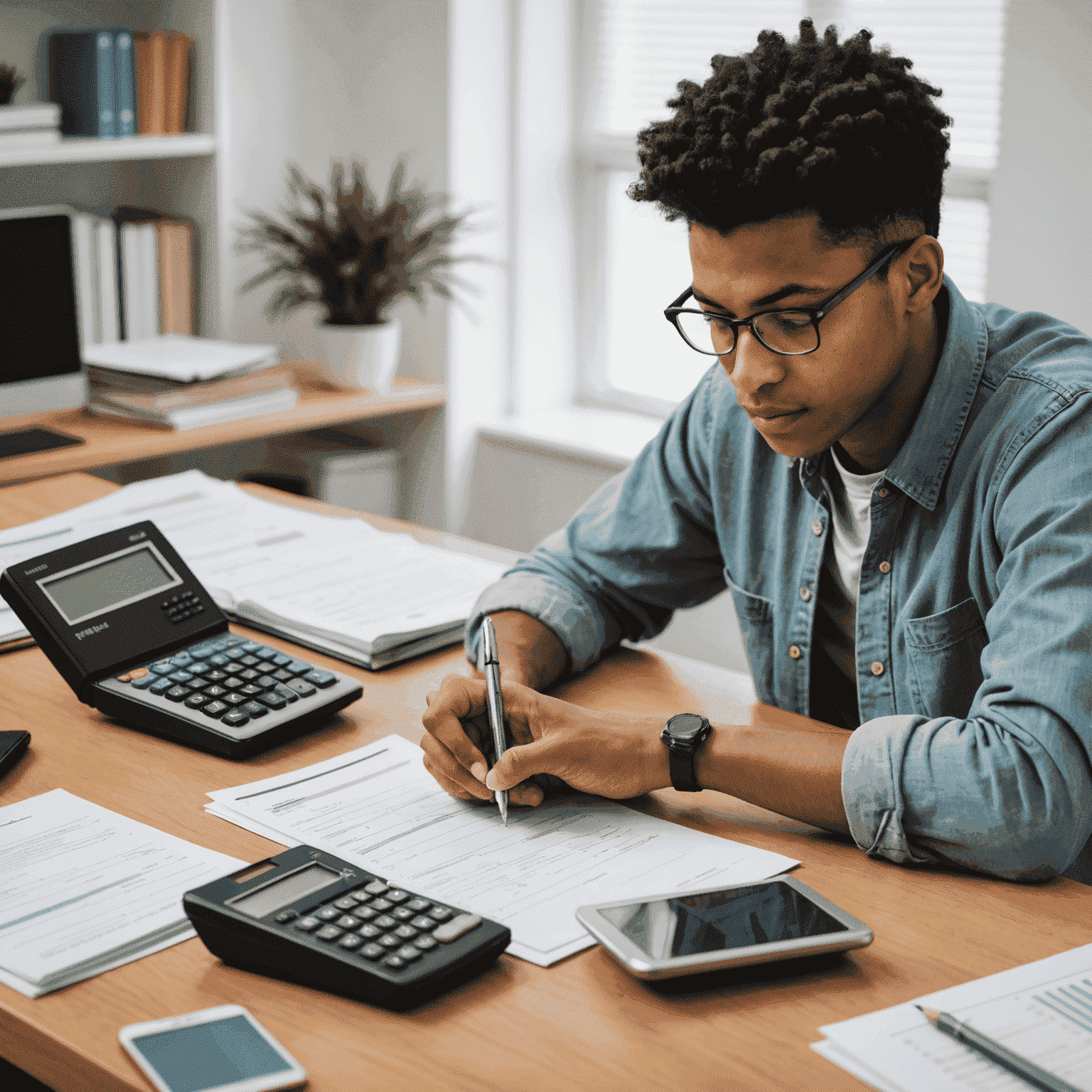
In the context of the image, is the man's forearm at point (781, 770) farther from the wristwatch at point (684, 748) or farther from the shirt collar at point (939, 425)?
the shirt collar at point (939, 425)

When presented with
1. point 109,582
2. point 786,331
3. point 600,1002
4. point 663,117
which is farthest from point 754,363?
point 663,117

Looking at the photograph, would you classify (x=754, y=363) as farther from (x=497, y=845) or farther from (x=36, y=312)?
(x=36, y=312)

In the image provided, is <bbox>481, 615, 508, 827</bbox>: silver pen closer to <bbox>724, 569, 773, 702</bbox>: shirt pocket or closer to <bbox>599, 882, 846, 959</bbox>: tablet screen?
<bbox>599, 882, 846, 959</bbox>: tablet screen

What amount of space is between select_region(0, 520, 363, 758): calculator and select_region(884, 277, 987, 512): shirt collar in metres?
0.55

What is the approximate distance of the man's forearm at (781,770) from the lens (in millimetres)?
1041

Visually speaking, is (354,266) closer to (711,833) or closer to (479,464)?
(479,464)

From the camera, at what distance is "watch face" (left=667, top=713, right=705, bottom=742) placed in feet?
3.56

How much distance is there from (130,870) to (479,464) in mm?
2380

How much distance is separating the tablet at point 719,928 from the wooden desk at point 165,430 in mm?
1789

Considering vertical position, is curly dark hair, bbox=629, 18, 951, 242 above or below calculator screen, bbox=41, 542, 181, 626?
above

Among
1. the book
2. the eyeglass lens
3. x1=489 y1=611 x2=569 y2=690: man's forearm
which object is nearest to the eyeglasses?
the eyeglass lens

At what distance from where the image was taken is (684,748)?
3.55ft

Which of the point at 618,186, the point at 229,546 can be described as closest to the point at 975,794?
the point at 229,546

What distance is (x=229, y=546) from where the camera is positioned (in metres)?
1.68
